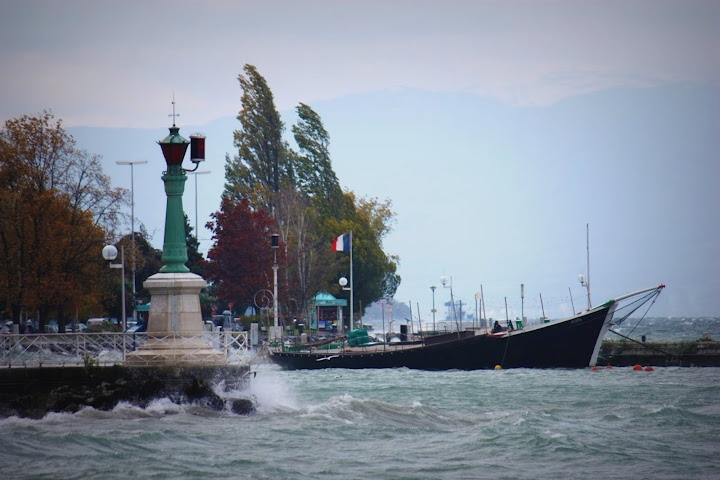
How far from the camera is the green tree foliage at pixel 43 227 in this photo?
50.3 meters

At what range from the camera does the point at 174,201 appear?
2917cm

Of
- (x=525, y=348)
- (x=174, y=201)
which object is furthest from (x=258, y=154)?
(x=174, y=201)

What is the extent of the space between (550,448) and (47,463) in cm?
1078

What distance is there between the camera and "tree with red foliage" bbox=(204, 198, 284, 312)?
244 feet

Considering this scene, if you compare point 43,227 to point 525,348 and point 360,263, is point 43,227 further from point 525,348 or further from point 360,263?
point 360,263

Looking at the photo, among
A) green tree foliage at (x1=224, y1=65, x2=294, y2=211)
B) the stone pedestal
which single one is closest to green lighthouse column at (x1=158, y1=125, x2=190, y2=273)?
the stone pedestal

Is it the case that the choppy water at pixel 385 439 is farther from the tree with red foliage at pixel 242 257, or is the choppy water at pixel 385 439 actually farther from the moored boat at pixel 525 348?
the tree with red foliage at pixel 242 257

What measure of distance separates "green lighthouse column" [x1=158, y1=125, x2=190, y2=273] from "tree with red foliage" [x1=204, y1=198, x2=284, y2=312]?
43.5 m

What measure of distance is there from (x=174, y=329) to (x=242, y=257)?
46.7m

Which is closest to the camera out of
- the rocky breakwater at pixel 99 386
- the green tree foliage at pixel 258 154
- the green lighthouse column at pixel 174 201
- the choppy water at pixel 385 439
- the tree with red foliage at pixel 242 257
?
the choppy water at pixel 385 439

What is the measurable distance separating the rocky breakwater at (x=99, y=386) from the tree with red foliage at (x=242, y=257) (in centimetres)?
4501

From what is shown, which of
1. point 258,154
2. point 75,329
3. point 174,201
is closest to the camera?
point 174,201

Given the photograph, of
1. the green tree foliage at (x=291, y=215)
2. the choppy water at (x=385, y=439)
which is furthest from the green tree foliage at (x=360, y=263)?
the choppy water at (x=385, y=439)

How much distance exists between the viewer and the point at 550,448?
79.7 feet
